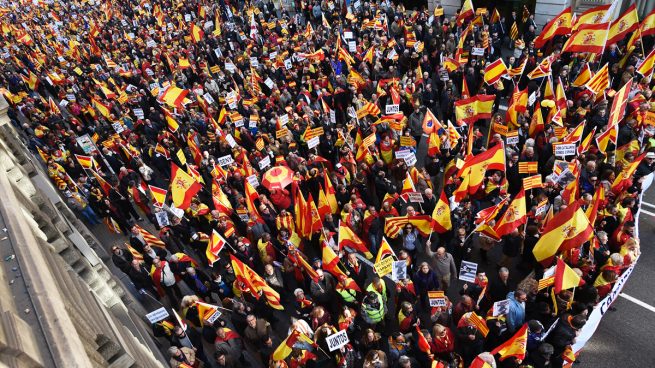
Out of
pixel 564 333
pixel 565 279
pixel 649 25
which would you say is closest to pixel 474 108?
pixel 565 279

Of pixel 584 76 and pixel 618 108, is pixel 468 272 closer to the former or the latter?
pixel 618 108

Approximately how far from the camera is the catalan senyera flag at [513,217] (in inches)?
327

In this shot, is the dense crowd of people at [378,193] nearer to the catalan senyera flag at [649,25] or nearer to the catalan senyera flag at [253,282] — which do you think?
the catalan senyera flag at [253,282]

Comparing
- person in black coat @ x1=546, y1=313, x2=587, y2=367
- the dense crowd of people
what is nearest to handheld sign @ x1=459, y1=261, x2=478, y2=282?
the dense crowd of people

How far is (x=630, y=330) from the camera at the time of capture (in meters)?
8.21

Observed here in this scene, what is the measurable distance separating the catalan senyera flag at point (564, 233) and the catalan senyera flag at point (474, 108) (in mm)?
4500

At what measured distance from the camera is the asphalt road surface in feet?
25.7

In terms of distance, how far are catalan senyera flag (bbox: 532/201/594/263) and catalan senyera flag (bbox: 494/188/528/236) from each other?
480mm

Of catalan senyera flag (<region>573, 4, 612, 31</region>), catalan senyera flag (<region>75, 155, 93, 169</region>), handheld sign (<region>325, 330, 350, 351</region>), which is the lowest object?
handheld sign (<region>325, 330, 350, 351</region>)

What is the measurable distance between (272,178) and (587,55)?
1113cm

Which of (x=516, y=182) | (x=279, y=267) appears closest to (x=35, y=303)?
(x=279, y=267)

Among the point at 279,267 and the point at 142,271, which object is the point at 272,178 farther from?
the point at 142,271

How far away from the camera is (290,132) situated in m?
13.3

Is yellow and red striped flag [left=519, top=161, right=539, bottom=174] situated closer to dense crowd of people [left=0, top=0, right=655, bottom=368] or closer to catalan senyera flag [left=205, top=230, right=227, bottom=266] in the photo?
dense crowd of people [left=0, top=0, right=655, bottom=368]
